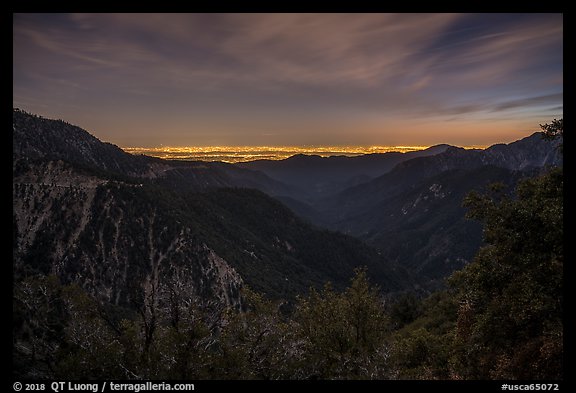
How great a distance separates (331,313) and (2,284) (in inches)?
690

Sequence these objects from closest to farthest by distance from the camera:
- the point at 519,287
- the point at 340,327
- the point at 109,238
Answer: the point at 519,287, the point at 340,327, the point at 109,238

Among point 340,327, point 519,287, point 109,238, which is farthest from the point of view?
point 109,238

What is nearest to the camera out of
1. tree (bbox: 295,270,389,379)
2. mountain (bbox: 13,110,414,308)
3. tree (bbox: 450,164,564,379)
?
tree (bbox: 450,164,564,379)

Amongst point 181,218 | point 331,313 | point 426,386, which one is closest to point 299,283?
point 181,218

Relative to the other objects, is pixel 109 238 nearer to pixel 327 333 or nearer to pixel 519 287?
pixel 327 333

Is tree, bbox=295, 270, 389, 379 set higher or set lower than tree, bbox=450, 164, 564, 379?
lower

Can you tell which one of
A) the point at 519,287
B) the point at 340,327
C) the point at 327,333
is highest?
the point at 519,287

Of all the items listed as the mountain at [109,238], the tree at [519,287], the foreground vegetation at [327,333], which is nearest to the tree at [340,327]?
the foreground vegetation at [327,333]

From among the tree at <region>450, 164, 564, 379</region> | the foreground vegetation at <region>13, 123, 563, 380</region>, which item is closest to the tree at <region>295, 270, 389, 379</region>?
the foreground vegetation at <region>13, 123, 563, 380</region>

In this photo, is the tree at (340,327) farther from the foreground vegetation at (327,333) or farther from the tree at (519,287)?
the tree at (519,287)

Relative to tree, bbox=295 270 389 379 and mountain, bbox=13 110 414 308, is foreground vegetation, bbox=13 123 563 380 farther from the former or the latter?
mountain, bbox=13 110 414 308

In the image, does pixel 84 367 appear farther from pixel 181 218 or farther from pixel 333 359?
pixel 181 218

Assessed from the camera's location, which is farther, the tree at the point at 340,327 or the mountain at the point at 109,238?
the mountain at the point at 109,238

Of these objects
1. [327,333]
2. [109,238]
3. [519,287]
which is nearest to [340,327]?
[327,333]
